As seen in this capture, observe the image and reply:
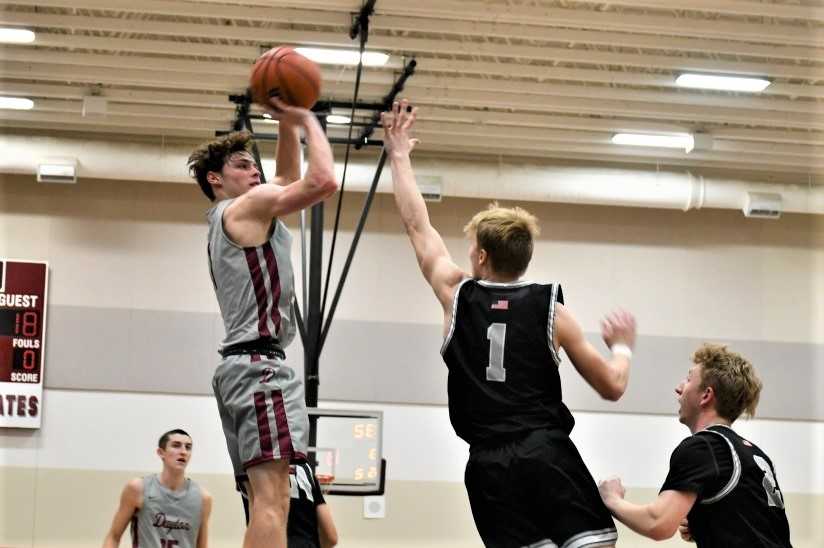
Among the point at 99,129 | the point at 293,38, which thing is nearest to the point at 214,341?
the point at 99,129

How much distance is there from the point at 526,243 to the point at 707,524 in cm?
132

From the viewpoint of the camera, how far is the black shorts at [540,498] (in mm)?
4078

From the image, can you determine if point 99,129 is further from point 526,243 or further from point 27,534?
point 526,243

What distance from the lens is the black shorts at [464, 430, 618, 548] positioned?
408 centimetres

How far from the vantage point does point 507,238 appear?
428 cm

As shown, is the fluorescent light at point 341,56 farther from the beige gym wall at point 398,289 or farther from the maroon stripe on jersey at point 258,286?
the maroon stripe on jersey at point 258,286

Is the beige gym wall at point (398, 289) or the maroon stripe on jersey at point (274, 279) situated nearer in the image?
the maroon stripe on jersey at point (274, 279)

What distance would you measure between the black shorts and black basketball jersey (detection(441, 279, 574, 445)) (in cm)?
9

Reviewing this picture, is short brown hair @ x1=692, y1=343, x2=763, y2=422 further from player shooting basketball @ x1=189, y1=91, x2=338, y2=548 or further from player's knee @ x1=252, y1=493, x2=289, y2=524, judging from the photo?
player's knee @ x1=252, y1=493, x2=289, y2=524

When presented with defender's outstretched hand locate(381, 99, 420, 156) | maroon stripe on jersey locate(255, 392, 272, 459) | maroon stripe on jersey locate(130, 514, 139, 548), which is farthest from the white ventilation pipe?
maroon stripe on jersey locate(255, 392, 272, 459)

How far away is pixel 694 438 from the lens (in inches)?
179

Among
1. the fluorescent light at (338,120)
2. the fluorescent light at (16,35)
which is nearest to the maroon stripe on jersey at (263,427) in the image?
the fluorescent light at (16,35)

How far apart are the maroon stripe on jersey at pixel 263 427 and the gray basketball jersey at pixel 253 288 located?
252 millimetres

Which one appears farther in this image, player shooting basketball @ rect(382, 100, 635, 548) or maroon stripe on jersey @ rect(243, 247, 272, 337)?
maroon stripe on jersey @ rect(243, 247, 272, 337)
